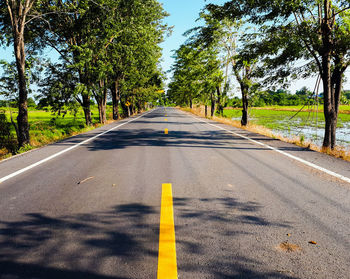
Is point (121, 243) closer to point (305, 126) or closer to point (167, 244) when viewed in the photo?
point (167, 244)

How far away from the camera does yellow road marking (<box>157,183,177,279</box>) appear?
1.80 m

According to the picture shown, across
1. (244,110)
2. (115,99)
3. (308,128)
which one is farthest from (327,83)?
(115,99)

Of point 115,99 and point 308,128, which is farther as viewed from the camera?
point 115,99

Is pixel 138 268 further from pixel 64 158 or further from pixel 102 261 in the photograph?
pixel 64 158

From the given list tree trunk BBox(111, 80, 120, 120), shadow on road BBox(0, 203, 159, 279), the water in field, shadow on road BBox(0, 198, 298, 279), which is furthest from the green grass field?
tree trunk BBox(111, 80, 120, 120)

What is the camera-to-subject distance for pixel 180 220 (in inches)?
103

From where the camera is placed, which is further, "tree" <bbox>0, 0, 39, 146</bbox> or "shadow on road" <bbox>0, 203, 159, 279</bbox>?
"tree" <bbox>0, 0, 39, 146</bbox>

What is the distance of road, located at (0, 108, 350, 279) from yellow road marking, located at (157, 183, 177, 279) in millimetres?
39

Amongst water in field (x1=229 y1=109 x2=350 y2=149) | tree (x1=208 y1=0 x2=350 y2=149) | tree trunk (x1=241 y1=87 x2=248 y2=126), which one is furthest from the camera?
tree trunk (x1=241 y1=87 x2=248 y2=126)

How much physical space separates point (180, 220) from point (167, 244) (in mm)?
487

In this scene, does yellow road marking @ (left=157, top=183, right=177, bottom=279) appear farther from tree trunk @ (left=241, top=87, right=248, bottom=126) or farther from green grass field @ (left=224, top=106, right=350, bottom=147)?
tree trunk @ (left=241, top=87, right=248, bottom=126)

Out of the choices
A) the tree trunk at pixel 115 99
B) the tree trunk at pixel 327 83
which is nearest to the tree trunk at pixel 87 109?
the tree trunk at pixel 115 99

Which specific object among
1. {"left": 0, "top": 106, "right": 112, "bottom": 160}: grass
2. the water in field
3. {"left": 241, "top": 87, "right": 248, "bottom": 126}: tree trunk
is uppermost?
{"left": 241, "top": 87, "right": 248, "bottom": 126}: tree trunk

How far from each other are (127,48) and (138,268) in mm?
16219
